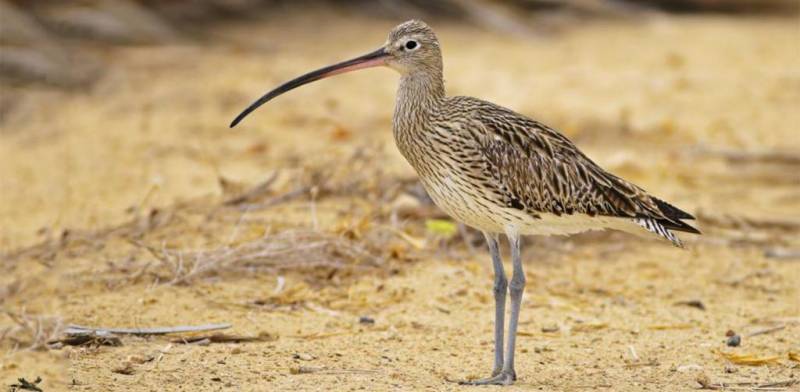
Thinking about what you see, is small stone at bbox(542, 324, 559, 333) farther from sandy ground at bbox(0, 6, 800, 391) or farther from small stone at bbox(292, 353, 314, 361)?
small stone at bbox(292, 353, 314, 361)

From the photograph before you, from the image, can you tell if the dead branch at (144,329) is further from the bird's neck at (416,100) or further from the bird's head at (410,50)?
the bird's head at (410,50)

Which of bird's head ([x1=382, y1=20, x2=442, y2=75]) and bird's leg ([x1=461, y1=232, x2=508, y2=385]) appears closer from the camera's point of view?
bird's leg ([x1=461, y1=232, x2=508, y2=385])

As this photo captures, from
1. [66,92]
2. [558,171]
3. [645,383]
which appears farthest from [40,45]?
[645,383]

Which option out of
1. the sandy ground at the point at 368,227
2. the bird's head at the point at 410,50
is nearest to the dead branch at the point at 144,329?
the sandy ground at the point at 368,227

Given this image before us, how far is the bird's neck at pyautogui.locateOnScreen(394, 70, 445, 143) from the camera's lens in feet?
21.8

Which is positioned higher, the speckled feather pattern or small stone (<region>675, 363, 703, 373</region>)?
the speckled feather pattern

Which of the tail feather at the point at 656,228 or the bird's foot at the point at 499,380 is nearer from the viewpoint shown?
the bird's foot at the point at 499,380

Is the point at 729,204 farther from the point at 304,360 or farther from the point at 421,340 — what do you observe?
the point at 304,360

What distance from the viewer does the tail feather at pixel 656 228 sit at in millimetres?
6562

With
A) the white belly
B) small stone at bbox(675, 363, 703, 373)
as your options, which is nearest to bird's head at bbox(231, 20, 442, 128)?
the white belly

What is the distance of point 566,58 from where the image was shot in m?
14.3

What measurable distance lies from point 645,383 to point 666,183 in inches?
182

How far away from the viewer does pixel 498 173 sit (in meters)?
6.45

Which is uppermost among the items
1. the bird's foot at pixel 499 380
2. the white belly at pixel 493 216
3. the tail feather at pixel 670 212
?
the tail feather at pixel 670 212
